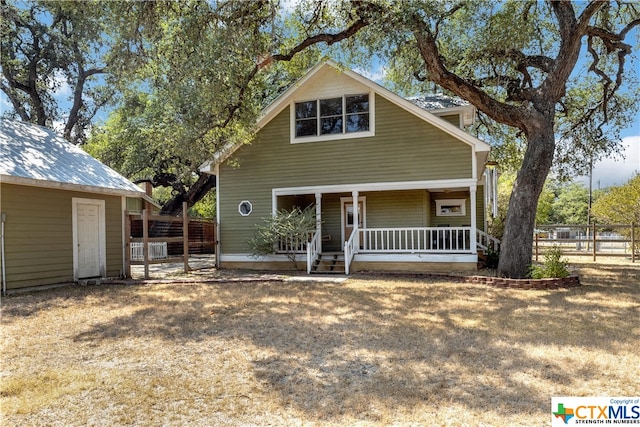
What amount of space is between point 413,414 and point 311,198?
12.4 m

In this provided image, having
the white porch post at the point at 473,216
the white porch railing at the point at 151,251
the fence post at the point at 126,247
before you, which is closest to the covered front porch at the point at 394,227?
the white porch post at the point at 473,216

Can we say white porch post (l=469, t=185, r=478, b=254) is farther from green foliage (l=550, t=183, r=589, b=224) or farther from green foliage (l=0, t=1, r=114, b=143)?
green foliage (l=550, t=183, r=589, b=224)

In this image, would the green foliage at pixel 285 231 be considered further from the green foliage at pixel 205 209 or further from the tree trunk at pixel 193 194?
the green foliage at pixel 205 209

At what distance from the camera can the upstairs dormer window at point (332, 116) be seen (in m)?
13.3

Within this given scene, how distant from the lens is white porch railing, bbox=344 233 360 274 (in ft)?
39.4

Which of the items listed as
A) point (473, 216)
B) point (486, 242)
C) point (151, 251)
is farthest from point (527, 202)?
point (151, 251)

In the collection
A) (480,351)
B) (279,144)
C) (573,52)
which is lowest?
(480,351)

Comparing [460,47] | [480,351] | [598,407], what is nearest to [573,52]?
[460,47]

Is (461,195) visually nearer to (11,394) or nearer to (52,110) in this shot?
(11,394)

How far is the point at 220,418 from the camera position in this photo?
316cm

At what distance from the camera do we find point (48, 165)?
995cm

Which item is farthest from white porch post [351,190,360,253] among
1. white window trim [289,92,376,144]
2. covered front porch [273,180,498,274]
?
white window trim [289,92,376,144]

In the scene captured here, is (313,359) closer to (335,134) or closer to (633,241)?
(335,134)

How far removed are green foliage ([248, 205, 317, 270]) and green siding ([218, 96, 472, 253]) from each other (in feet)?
3.27
